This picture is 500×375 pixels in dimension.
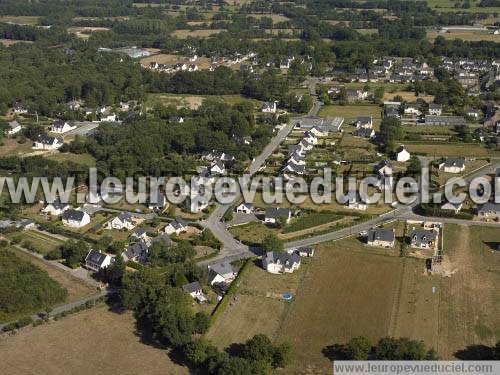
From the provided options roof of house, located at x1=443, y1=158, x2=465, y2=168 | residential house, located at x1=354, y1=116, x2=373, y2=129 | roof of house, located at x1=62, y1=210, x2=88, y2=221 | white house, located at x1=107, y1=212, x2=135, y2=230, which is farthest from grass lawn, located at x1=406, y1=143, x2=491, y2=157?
roof of house, located at x1=62, y1=210, x2=88, y2=221

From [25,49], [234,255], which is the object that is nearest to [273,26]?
[25,49]

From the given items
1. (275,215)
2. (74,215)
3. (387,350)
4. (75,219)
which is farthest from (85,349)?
(275,215)

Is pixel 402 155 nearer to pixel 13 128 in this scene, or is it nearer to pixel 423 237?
pixel 423 237

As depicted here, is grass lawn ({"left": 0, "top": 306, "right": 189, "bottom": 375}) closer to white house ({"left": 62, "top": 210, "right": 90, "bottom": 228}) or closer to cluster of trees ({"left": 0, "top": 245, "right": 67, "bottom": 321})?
cluster of trees ({"left": 0, "top": 245, "right": 67, "bottom": 321})

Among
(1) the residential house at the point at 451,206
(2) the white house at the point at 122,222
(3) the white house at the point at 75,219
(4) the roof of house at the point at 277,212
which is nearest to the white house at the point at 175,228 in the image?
(2) the white house at the point at 122,222

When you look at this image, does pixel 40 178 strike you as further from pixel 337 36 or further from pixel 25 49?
pixel 337 36

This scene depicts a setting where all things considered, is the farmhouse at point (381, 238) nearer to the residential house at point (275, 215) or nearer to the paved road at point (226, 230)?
the residential house at point (275, 215)

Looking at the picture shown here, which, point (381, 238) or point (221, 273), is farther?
point (381, 238)
